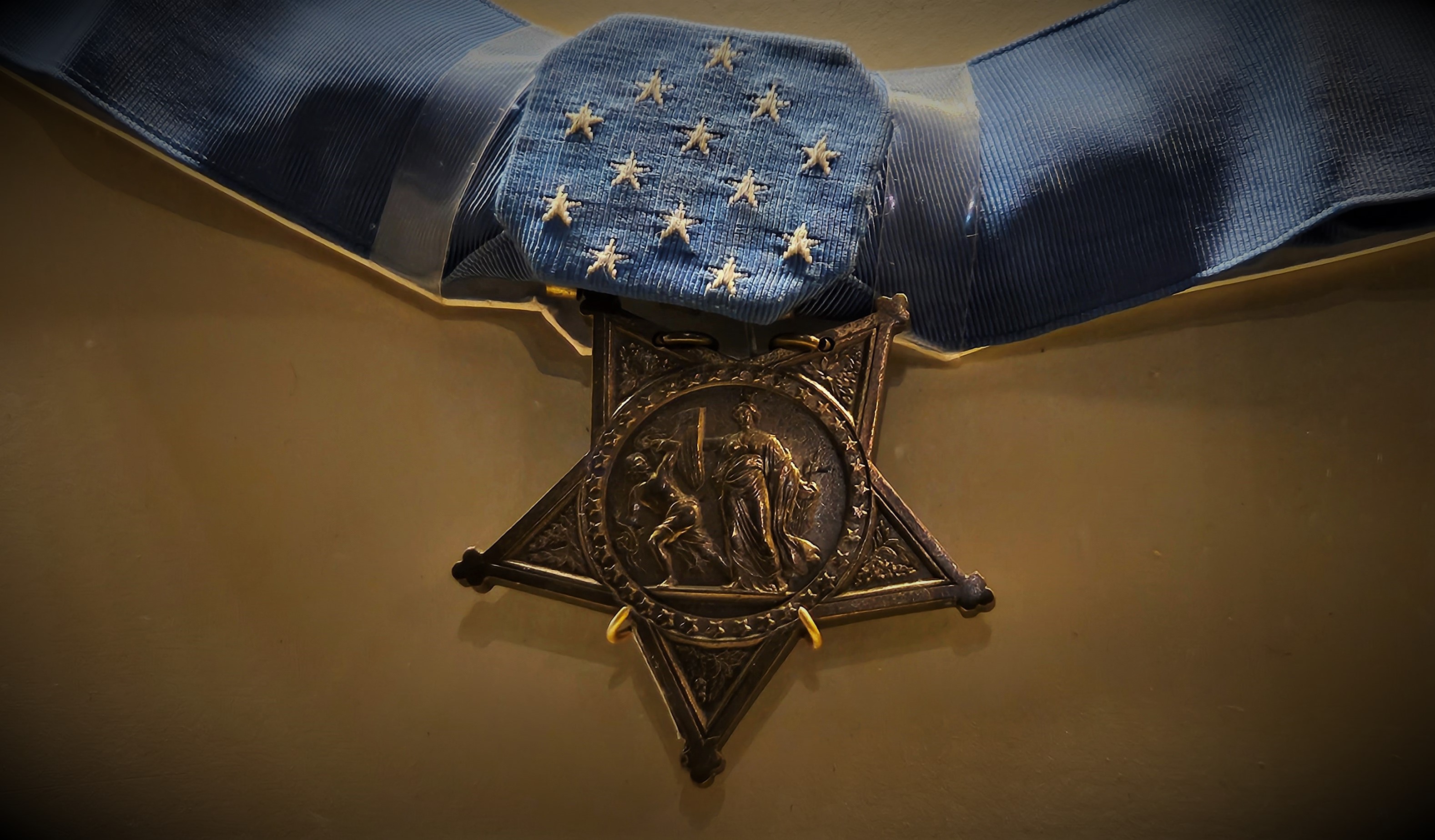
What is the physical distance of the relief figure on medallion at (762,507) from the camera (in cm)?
78

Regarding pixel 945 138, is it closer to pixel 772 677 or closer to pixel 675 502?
pixel 675 502

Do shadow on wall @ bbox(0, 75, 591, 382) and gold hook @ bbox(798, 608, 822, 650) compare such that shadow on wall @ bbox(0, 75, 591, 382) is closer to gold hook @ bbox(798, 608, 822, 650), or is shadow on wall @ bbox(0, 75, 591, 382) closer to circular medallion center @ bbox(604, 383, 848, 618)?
circular medallion center @ bbox(604, 383, 848, 618)

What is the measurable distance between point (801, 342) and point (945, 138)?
218mm

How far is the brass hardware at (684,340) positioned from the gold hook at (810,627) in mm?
236

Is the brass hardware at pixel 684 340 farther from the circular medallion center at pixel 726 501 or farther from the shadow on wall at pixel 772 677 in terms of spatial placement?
the shadow on wall at pixel 772 677

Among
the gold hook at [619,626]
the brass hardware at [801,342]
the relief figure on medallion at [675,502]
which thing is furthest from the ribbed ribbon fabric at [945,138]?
the gold hook at [619,626]

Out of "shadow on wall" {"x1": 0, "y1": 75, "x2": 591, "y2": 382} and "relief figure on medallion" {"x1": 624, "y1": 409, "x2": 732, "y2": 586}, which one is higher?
"shadow on wall" {"x1": 0, "y1": 75, "x2": 591, "y2": 382}

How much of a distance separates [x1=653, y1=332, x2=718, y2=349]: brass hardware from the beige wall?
0.36ft

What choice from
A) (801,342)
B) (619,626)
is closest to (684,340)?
(801,342)

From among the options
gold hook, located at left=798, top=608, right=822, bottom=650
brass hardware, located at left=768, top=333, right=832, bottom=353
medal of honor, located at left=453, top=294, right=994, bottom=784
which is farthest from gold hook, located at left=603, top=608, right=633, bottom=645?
brass hardware, located at left=768, top=333, right=832, bottom=353

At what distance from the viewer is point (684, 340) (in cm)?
79

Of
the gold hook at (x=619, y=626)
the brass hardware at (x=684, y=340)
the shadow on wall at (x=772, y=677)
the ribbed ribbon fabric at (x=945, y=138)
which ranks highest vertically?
the ribbed ribbon fabric at (x=945, y=138)

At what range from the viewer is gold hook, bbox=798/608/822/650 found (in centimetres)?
79

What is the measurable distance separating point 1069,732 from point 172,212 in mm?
917
